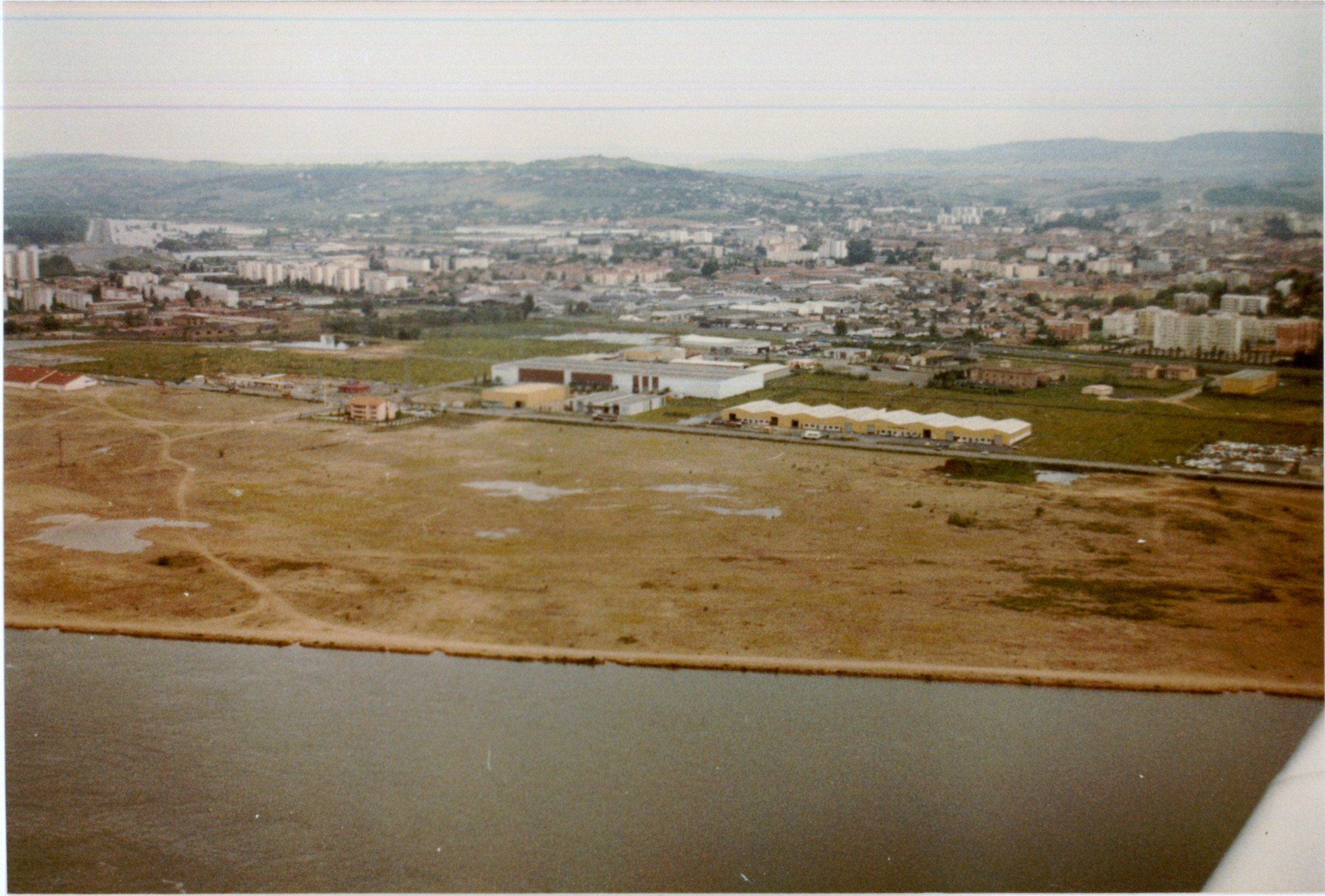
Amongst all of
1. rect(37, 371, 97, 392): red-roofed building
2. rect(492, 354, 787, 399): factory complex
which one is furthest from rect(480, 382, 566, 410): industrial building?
rect(37, 371, 97, 392): red-roofed building

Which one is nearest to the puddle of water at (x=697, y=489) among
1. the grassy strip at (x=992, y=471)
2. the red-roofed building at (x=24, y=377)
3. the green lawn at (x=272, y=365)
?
the grassy strip at (x=992, y=471)

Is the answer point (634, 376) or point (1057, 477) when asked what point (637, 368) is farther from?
point (1057, 477)

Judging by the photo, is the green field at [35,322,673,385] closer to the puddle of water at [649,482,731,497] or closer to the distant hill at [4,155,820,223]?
the distant hill at [4,155,820,223]

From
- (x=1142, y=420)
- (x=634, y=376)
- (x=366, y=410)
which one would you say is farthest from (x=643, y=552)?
(x=1142, y=420)

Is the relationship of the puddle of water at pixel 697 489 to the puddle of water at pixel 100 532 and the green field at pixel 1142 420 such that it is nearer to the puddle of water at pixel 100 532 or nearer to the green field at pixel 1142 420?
the green field at pixel 1142 420

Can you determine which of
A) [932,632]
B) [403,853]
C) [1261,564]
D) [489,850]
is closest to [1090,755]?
[932,632]
